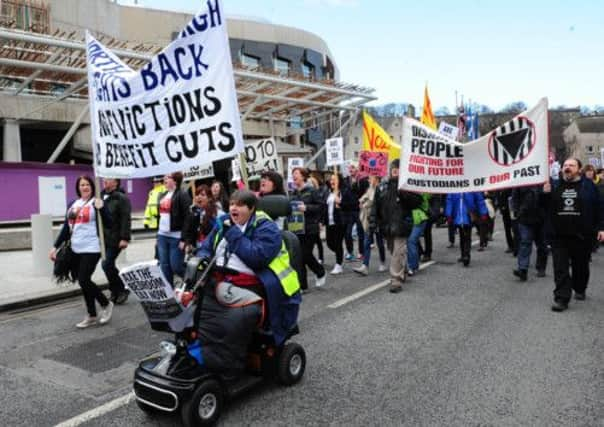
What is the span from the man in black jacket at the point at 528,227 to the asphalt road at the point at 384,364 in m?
0.84

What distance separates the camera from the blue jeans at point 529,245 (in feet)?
28.3

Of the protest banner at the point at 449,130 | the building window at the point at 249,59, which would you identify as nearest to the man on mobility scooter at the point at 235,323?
the protest banner at the point at 449,130

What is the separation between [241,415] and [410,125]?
543 cm

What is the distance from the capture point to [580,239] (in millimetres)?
6684

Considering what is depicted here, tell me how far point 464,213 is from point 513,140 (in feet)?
9.11

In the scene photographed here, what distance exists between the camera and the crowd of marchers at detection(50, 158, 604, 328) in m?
6.32

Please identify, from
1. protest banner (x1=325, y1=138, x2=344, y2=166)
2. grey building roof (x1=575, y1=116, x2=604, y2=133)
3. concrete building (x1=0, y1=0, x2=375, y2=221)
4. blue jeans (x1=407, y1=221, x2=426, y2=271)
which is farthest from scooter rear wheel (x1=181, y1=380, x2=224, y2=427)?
grey building roof (x1=575, y1=116, x2=604, y2=133)

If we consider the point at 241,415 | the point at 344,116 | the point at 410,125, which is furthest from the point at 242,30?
the point at 241,415

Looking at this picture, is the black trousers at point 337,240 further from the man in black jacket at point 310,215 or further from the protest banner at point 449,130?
the protest banner at point 449,130

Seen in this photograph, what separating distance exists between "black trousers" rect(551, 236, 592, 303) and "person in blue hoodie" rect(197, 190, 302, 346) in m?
4.04

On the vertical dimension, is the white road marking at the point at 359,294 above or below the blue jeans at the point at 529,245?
below

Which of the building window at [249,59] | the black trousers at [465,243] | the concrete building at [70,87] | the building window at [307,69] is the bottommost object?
the black trousers at [465,243]

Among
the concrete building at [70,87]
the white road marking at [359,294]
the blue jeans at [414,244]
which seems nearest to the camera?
the white road marking at [359,294]

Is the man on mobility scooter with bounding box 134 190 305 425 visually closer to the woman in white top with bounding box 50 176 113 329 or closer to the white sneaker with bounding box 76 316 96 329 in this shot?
the woman in white top with bounding box 50 176 113 329
